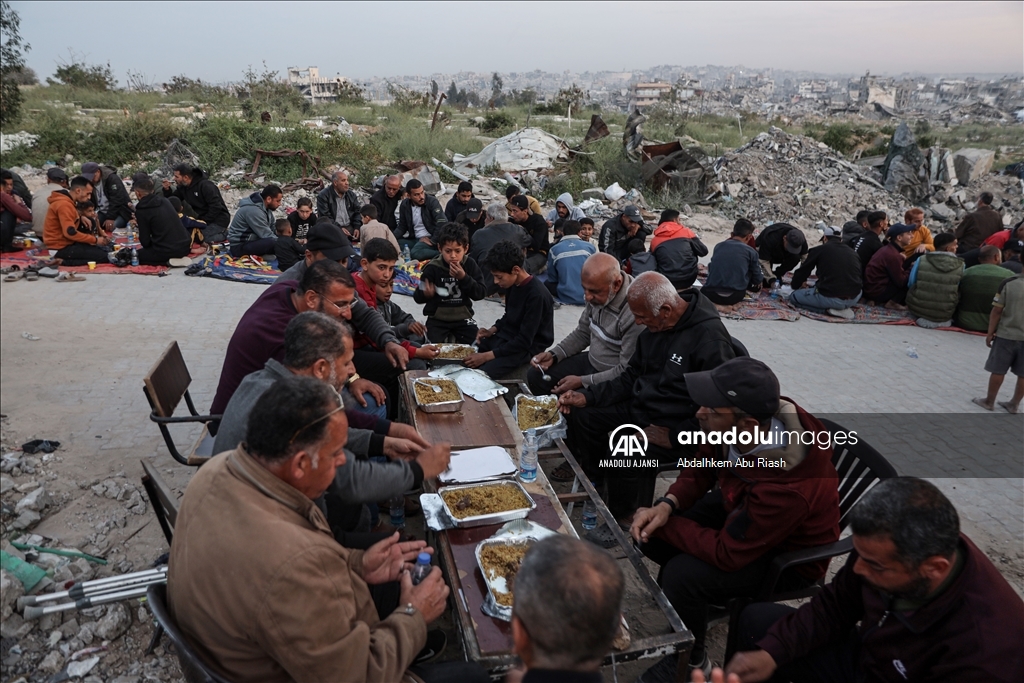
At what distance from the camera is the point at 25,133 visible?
1627cm

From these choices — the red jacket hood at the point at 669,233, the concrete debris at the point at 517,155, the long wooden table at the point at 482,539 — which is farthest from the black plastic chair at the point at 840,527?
the concrete debris at the point at 517,155

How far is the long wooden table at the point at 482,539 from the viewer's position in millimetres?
2309

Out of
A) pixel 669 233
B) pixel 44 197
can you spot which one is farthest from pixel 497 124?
pixel 44 197

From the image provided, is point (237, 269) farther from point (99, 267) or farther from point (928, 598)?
point (928, 598)

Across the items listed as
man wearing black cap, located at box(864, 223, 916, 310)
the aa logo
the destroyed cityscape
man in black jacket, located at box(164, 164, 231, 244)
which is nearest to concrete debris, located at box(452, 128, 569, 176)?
the destroyed cityscape

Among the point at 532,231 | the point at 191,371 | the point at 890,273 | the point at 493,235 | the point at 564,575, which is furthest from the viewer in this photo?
the point at 532,231

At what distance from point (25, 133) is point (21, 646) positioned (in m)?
18.3

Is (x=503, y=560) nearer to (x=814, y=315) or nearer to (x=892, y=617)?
(x=892, y=617)

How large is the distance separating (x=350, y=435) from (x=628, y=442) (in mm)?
1914

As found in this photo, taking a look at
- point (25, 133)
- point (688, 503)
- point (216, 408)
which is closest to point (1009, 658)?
point (688, 503)

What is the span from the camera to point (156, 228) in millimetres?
9031

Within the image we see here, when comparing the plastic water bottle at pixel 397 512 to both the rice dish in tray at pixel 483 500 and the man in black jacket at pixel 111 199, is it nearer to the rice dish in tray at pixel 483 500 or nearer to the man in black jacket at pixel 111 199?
the rice dish in tray at pixel 483 500

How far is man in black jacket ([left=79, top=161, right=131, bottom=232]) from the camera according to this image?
10.8m

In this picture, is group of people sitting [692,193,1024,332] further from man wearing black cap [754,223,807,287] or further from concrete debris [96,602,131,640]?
concrete debris [96,602,131,640]
